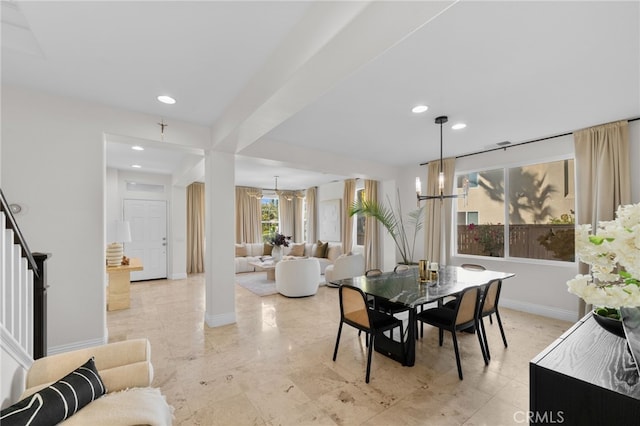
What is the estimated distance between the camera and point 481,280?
10.3ft

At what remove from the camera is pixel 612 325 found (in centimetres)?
125

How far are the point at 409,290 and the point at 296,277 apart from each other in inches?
106

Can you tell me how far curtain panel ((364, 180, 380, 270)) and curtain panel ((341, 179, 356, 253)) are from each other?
752mm

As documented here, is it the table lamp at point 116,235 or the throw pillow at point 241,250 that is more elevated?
the table lamp at point 116,235

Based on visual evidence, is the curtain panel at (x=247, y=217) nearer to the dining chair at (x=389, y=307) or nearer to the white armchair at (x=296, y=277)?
the white armchair at (x=296, y=277)

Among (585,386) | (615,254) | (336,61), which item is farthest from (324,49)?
(585,386)

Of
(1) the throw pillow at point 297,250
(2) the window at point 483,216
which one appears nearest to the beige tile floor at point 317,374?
(2) the window at point 483,216

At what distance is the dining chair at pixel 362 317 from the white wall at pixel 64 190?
8.63 ft

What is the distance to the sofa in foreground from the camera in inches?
51.2

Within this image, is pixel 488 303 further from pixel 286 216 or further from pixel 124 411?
pixel 286 216

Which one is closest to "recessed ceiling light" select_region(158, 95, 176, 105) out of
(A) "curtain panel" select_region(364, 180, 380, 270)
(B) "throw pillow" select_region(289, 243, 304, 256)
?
(A) "curtain panel" select_region(364, 180, 380, 270)

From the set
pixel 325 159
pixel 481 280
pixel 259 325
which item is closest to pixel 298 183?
pixel 325 159

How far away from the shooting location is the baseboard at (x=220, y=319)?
3.65m

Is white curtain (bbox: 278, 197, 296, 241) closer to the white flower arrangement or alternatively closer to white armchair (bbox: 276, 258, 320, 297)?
white armchair (bbox: 276, 258, 320, 297)
